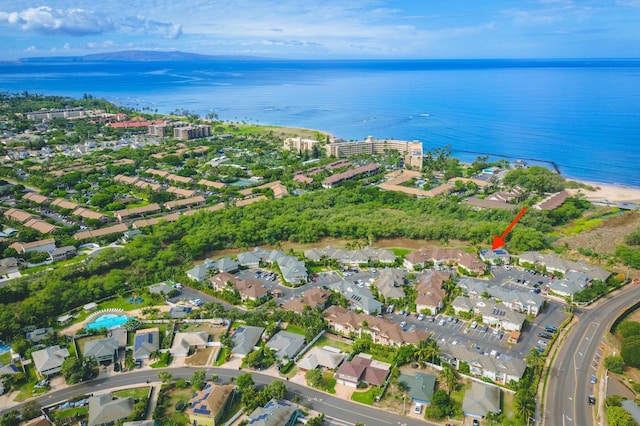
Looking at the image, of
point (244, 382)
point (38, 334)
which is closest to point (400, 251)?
point (244, 382)

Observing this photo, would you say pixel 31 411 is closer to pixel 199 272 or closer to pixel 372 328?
pixel 199 272

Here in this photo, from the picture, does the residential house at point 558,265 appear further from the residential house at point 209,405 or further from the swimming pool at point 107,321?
the swimming pool at point 107,321

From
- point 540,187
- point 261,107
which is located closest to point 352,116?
point 261,107

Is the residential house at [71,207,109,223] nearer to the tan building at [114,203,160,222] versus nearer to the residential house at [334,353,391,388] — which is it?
the tan building at [114,203,160,222]

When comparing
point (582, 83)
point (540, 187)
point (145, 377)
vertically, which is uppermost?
point (582, 83)

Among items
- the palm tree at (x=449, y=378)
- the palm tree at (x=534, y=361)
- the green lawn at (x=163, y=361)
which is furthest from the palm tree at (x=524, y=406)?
the green lawn at (x=163, y=361)

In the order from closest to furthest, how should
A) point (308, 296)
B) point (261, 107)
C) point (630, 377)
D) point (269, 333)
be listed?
point (630, 377)
point (269, 333)
point (308, 296)
point (261, 107)

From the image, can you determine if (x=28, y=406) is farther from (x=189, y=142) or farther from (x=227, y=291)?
(x=189, y=142)

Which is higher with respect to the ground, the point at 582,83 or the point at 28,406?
the point at 582,83
